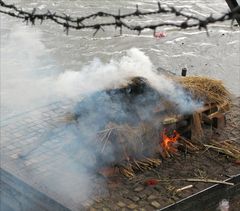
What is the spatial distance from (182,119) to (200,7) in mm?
14020

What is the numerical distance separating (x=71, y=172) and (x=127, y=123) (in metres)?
1.18

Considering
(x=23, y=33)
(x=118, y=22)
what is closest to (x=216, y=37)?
(x=23, y=33)

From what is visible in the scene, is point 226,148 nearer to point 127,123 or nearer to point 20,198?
point 127,123

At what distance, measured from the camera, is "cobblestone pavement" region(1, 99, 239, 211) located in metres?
6.73

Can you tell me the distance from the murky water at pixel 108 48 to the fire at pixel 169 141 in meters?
6.47

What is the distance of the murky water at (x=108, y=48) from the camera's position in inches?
594

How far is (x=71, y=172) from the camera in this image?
290 inches

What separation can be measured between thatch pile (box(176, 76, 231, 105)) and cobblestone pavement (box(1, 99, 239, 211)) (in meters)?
1.05

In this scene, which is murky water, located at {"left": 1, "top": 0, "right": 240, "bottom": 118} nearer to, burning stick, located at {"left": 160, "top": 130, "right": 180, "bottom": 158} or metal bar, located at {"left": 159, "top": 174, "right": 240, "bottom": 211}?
burning stick, located at {"left": 160, "top": 130, "right": 180, "bottom": 158}

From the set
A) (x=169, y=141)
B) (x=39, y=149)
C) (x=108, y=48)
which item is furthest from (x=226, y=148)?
(x=108, y=48)

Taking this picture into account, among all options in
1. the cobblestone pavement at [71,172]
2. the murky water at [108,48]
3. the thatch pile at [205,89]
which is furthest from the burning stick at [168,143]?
the murky water at [108,48]

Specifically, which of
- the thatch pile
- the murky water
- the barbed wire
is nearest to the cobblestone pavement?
the thatch pile

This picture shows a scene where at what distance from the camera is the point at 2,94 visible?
12.6m

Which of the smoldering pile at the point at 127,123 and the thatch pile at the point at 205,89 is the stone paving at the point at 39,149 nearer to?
the smoldering pile at the point at 127,123
